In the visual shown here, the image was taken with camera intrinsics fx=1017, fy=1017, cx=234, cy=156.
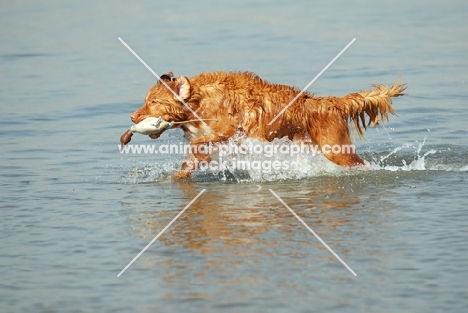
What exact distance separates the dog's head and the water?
2.41ft

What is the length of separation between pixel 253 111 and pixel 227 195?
977 mm

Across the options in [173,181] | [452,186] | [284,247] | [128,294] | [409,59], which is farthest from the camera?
[409,59]

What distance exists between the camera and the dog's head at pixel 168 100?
34.0 ft

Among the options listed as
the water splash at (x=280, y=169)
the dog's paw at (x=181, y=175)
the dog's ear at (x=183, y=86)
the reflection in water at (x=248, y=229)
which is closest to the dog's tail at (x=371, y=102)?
the water splash at (x=280, y=169)

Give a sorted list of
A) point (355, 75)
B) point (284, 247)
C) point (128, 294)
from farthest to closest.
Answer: point (355, 75) < point (284, 247) < point (128, 294)

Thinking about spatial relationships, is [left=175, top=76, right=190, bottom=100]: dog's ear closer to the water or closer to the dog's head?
the dog's head

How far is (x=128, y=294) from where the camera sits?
7270mm

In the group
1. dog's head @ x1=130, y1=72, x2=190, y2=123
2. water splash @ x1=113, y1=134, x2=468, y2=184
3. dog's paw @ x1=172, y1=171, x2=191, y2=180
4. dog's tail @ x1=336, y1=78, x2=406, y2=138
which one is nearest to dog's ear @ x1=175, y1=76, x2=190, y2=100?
dog's head @ x1=130, y1=72, x2=190, y2=123

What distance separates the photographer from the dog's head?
34.0ft

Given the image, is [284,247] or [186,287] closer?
[186,287]

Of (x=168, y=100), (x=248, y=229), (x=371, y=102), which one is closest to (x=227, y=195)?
(x=168, y=100)

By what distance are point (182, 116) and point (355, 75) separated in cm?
625

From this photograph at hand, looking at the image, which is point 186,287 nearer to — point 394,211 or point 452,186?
point 394,211

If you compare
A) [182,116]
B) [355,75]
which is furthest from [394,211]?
[355,75]
